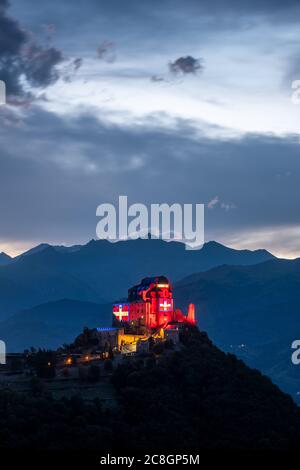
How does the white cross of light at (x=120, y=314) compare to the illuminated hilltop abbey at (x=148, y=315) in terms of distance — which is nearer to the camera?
the illuminated hilltop abbey at (x=148, y=315)

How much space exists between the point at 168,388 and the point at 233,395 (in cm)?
958

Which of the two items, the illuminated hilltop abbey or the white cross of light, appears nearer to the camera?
the illuminated hilltop abbey

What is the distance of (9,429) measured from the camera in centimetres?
13975

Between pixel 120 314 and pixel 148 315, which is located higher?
pixel 120 314

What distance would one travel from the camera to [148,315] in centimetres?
18262

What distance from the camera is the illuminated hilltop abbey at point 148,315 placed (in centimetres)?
17875

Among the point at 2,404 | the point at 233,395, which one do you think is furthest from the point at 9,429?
the point at 233,395

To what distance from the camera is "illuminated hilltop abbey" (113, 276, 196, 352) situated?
178750mm

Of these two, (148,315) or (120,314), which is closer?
(148,315)
